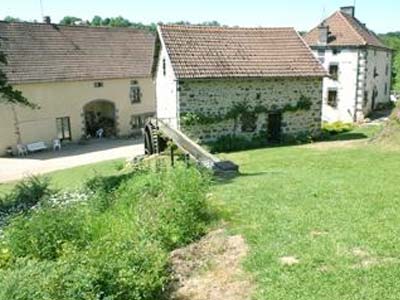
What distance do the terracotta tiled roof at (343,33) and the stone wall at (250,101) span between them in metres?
9.02

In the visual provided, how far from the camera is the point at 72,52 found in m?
33.3

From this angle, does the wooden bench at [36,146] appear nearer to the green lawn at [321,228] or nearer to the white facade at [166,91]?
the white facade at [166,91]

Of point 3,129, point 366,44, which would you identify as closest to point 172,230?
point 3,129

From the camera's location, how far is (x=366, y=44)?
32.6m

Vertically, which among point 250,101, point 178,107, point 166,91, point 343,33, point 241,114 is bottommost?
point 241,114

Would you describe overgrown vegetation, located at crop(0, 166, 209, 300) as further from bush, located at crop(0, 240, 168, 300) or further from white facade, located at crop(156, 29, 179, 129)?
white facade, located at crop(156, 29, 179, 129)

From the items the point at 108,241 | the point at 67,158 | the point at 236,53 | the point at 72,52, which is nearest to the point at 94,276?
the point at 108,241

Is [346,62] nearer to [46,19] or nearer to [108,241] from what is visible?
[46,19]

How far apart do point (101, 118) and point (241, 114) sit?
45.9 feet

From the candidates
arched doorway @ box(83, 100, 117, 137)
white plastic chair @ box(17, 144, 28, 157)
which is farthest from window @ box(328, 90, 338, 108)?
white plastic chair @ box(17, 144, 28, 157)

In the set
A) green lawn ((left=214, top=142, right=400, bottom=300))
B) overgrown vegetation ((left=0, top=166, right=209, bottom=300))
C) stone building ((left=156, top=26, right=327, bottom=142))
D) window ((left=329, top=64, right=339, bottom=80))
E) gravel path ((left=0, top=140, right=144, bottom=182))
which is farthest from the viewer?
window ((left=329, top=64, right=339, bottom=80))

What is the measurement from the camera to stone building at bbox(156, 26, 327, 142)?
76.7ft

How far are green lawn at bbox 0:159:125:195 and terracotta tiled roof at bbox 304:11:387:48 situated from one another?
57.2ft

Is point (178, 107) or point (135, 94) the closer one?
point (178, 107)
